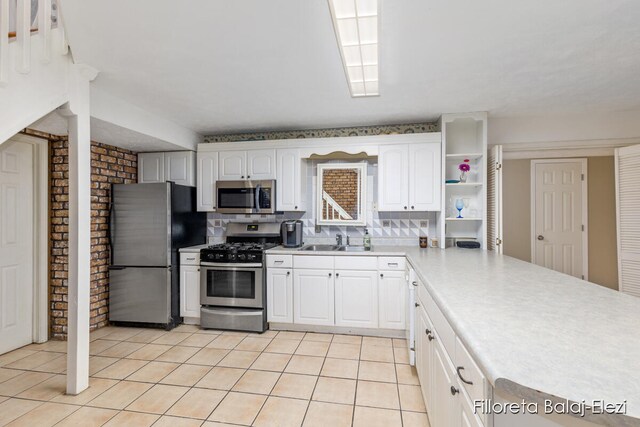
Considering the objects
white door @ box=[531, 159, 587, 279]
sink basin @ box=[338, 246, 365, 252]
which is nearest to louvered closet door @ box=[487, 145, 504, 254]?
sink basin @ box=[338, 246, 365, 252]

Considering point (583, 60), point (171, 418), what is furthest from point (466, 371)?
point (583, 60)

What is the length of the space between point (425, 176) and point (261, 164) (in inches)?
75.9

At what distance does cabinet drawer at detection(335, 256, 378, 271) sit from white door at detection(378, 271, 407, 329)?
0.14 m

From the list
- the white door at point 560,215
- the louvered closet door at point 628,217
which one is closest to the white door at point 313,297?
the louvered closet door at point 628,217

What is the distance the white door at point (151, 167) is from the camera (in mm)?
4082

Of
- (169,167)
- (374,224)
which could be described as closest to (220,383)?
(374,224)

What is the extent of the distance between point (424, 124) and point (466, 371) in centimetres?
321

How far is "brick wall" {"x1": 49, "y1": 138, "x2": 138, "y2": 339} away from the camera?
3311 millimetres

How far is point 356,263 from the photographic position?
3.37m

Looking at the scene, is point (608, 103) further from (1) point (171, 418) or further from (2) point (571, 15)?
(1) point (171, 418)

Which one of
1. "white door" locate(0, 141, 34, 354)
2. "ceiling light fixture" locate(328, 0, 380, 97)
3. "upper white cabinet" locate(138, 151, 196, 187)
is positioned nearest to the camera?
"ceiling light fixture" locate(328, 0, 380, 97)

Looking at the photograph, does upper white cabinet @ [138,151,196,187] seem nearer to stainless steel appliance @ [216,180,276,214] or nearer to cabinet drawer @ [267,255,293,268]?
stainless steel appliance @ [216,180,276,214]

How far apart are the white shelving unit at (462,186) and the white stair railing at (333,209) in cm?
112

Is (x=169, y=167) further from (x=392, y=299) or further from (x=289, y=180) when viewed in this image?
(x=392, y=299)
